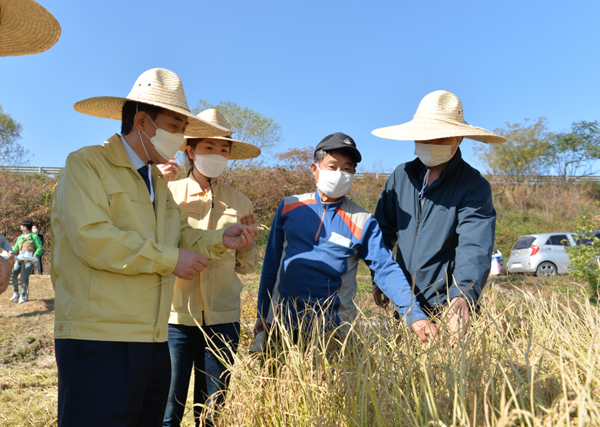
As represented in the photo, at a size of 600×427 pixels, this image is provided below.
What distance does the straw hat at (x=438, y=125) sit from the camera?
254 cm

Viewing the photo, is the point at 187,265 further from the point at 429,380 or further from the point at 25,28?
the point at 25,28

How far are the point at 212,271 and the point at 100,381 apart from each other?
98cm

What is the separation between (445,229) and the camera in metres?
2.54

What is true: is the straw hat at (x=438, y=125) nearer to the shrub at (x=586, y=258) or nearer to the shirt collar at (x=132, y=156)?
the shirt collar at (x=132, y=156)

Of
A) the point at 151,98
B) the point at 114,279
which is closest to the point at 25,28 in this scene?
the point at 151,98

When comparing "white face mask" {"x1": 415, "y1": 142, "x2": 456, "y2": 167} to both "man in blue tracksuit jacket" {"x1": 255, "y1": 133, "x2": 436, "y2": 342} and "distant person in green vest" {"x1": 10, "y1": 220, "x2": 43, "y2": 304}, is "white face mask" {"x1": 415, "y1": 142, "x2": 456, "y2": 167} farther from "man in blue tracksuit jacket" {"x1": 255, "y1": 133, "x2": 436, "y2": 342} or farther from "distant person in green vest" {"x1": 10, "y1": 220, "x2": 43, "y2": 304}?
"distant person in green vest" {"x1": 10, "y1": 220, "x2": 43, "y2": 304}

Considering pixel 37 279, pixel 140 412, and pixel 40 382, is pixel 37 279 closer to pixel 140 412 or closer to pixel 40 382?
pixel 40 382

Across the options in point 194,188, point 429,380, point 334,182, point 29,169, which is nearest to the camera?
point 429,380

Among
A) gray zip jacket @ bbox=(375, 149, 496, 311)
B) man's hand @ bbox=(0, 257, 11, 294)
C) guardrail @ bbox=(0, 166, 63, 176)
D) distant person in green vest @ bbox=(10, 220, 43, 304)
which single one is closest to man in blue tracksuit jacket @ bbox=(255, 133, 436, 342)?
gray zip jacket @ bbox=(375, 149, 496, 311)

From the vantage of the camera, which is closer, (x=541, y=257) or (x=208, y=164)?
(x=208, y=164)

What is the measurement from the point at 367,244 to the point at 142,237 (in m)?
1.21

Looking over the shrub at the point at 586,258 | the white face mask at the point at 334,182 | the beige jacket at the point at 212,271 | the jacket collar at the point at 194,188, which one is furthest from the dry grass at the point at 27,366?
the shrub at the point at 586,258

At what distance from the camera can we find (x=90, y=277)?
5.75ft

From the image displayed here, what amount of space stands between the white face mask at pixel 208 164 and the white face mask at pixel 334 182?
70cm
